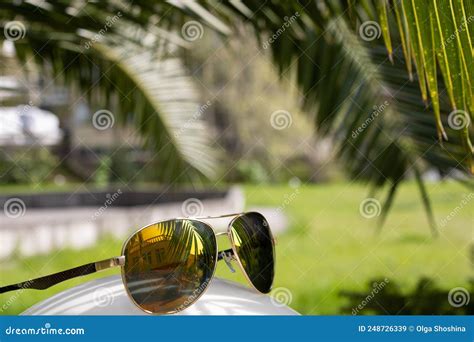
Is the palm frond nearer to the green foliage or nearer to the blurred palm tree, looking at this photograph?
the blurred palm tree

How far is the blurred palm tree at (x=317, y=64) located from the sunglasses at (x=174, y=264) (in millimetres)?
287

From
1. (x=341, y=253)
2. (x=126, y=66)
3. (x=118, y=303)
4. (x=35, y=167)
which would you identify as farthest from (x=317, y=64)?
(x=35, y=167)

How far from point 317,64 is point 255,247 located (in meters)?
0.83

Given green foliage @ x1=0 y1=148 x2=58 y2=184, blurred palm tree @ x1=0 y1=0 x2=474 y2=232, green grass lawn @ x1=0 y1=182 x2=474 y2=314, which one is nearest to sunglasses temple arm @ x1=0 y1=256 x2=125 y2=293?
blurred palm tree @ x1=0 y1=0 x2=474 y2=232

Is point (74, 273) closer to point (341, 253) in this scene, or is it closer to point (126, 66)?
point (126, 66)

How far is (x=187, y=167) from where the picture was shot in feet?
8.18

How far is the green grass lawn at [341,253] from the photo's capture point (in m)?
3.04

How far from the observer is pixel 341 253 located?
473 centimetres

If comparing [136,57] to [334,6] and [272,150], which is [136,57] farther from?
[272,150]

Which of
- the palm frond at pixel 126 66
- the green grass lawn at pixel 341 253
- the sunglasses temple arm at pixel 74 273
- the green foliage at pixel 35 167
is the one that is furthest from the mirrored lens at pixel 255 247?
the green foliage at pixel 35 167

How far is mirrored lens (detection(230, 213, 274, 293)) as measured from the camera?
0.73m

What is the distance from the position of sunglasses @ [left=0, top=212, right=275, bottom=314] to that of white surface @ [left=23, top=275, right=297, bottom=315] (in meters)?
0.01

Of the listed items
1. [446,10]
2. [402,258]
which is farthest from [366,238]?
[446,10]

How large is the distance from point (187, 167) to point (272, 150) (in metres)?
7.45
